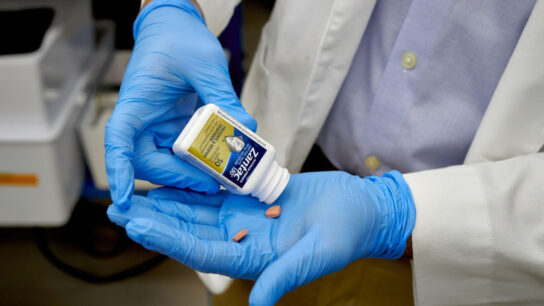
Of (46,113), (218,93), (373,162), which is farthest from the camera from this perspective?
(46,113)

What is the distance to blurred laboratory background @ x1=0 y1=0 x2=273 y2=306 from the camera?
1051mm

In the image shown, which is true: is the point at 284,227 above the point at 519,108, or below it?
below

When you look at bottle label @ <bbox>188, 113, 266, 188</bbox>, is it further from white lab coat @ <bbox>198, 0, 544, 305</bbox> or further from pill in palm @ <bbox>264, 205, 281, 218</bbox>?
white lab coat @ <bbox>198, 0, 544, 305</bbox>

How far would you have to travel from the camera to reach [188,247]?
506mm

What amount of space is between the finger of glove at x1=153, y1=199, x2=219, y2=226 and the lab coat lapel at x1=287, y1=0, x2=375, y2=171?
215 mm

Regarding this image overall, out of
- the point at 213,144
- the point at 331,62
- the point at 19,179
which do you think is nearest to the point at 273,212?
the point at 213,144

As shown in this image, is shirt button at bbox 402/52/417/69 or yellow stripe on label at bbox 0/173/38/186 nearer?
shirt button at bbox 402/52/417/69

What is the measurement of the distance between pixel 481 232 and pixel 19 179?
1.08 m

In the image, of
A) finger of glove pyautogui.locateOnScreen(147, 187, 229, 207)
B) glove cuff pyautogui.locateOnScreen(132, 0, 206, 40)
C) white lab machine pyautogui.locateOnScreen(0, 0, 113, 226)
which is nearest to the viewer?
finger of glove pyautogui.locateOnScreen(147, 187, 229, 207)

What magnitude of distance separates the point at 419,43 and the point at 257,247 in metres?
0.36

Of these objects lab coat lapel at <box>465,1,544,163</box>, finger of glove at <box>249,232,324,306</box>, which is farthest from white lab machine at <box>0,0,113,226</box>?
lab coat lapel at <box>465,1,544,163</box>

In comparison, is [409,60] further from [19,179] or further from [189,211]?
[19,179]

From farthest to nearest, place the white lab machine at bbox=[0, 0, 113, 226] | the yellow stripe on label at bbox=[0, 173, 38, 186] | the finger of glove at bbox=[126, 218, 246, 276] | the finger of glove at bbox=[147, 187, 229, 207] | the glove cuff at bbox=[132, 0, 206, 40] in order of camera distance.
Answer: the yellow stripe on label at bbox=[0, 173, 38, 186] → the white lab machine at bbox=[0, 0, 113, 226] → the glove cuff at bbox=[132, 0, 206, 40] → the finger of glove at bbox=[147, 187, 229, 207] → the finger of glove at bbox=[126, 218, 246, 276]

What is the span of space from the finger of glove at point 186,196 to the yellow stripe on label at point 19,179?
71 cm
